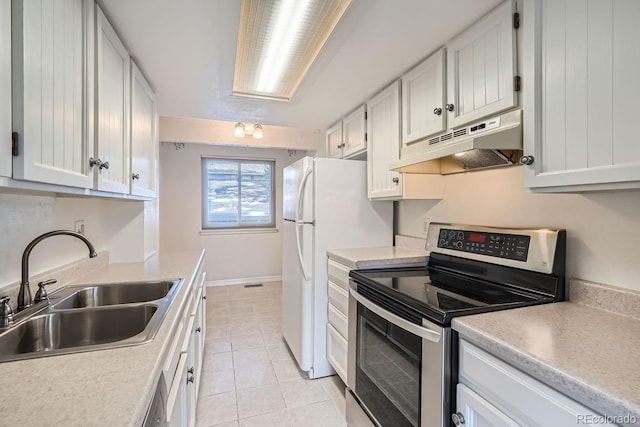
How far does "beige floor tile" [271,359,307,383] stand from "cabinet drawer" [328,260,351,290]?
2.63ft

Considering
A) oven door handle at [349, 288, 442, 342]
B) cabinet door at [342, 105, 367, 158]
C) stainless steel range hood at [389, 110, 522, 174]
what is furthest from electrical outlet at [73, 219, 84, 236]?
cabinet door at [342, 105, 367, 158]

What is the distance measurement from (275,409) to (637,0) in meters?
2.43

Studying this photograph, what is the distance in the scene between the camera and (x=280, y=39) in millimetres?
1598

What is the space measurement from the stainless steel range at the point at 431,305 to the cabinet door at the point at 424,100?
595 millimetres

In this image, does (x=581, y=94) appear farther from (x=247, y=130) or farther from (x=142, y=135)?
(x=247, y=130)

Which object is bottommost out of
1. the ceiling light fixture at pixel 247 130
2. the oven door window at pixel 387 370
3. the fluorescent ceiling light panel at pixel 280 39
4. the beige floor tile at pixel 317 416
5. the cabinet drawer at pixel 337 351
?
the beige floor tile at pixel 317 416

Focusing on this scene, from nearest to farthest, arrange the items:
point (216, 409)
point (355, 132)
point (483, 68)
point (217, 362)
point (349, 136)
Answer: point (483, 68)
point (216, 409)
point (217, 362)
point (355, 132)
point (349, 136)

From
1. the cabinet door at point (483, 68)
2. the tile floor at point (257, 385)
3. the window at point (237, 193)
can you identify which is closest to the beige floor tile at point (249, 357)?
the tile floor at point (257, 385)

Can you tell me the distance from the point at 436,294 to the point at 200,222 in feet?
13.5

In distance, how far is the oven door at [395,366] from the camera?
1.10m

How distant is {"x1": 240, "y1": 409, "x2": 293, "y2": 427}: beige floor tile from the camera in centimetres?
180

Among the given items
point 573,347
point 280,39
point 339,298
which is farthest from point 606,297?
point 280,39

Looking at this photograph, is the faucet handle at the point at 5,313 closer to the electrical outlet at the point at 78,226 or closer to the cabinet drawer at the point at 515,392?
the electrical outlet at the point at 78,226

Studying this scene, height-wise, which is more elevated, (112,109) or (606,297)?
(112,109)
